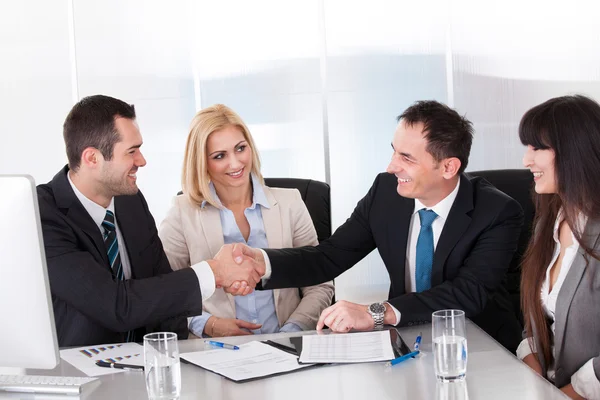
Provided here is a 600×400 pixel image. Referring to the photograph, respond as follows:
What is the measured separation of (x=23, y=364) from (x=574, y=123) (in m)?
1.69

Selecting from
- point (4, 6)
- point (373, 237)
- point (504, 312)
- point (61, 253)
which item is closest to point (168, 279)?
point (61, 253)

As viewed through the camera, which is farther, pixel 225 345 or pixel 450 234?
pixel 450 234

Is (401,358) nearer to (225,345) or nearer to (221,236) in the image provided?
(225,345)

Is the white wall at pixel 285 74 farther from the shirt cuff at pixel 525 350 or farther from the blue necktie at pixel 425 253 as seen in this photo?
the shirt cuff at pixel 525 350

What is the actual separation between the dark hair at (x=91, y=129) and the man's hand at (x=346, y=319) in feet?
3.29

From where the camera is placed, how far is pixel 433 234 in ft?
9.38

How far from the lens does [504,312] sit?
2.91 metres

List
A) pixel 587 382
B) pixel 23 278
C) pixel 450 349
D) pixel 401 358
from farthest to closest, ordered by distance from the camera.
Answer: pixel 587 382 < pixel 401 358 < pixel 450 349 < pixel 23 278

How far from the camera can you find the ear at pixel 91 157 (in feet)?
9.05

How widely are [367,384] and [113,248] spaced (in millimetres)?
1189

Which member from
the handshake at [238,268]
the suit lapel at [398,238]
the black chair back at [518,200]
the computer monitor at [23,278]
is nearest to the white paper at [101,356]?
the computer monitor at [23,278]

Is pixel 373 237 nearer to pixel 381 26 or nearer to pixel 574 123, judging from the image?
pixel 574 123

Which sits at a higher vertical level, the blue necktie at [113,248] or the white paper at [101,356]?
the blue necktie at [113,248]

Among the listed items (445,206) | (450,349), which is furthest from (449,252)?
(450,349)
